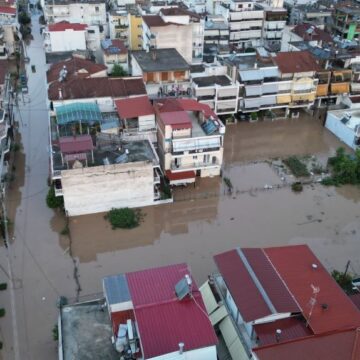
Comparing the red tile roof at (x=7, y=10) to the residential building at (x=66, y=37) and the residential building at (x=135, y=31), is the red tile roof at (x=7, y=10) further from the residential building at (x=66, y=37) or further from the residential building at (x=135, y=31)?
the residential building at (x=135, y=31)

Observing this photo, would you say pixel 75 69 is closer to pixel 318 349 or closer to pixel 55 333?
pixel 55 333

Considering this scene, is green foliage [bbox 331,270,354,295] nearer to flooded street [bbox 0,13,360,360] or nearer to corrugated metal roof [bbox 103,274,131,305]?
flooded street [bbox 0,13,360,360]

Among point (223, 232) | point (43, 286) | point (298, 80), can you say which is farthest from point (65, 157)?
point (298, 80)

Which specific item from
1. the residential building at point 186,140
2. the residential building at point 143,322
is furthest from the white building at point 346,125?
the residential building at point 143,322

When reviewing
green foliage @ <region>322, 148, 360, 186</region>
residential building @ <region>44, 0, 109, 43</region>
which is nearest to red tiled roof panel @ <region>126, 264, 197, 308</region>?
green foliage @ <region>322, 148, 360, 186</region>

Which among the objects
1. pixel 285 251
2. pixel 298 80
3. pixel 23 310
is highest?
pixel 298 80

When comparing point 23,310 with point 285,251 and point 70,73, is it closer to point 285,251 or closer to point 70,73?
point 285,251

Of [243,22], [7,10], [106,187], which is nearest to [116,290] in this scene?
[106,187]
